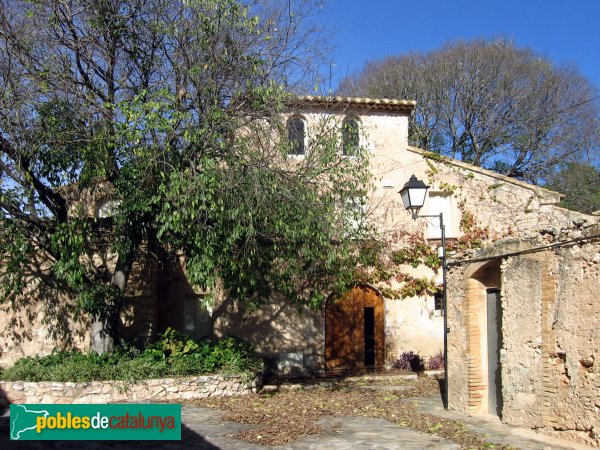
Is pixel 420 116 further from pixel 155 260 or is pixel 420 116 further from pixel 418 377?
pixel 155 260

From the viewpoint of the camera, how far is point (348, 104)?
13719 millimetres

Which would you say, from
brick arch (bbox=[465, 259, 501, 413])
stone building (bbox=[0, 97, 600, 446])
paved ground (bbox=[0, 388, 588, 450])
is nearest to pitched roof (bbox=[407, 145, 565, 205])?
stone building (bbox=[0, 97, 600, 446])

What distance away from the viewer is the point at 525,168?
2627cm

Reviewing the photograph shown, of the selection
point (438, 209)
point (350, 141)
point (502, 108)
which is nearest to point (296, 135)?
point (350, 141)

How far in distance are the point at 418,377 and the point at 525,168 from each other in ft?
48.4

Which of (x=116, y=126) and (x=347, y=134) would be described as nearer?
(x=116, y=126)

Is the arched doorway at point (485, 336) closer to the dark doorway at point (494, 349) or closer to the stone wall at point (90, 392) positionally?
the dark doorway at point (494, 349)

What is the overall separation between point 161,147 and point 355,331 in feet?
27.6

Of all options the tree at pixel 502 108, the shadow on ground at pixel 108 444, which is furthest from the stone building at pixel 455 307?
the tree at pixel 502 108

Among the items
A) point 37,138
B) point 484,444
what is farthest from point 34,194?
point 484,444

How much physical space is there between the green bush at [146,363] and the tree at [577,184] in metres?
18.1

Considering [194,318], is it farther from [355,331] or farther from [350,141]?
[350,141]

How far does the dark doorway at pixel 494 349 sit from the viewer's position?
9562 mm

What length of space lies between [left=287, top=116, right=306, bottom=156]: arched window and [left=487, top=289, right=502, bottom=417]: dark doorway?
4481mm
